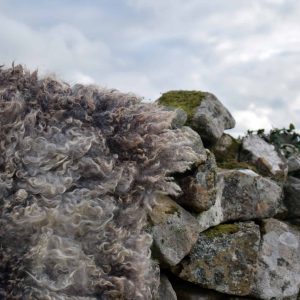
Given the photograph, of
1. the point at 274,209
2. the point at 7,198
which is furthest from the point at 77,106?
the point at 274,209

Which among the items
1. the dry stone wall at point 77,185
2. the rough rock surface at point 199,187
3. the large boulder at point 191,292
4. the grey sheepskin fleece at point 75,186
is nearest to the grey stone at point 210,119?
the rough rock surface at point 199,187

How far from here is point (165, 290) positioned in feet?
6.30

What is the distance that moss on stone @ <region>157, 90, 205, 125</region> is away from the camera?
2197mm

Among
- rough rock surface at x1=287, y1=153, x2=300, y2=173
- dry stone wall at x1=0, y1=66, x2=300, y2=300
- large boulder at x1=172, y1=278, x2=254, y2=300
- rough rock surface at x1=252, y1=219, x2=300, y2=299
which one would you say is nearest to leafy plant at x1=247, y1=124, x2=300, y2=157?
rough rock surface at x1=287, y1=153, x2=300, y2=173

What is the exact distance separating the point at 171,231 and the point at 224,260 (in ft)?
1.15

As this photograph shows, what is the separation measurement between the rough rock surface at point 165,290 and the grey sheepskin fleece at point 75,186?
877 mm

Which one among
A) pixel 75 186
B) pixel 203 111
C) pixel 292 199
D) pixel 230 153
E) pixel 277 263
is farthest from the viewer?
pixel 292 199

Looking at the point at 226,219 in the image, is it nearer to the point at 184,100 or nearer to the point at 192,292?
the point at 192,292

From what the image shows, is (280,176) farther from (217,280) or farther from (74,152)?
(74,152)

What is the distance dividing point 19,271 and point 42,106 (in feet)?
0.93

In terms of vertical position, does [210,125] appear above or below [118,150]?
above

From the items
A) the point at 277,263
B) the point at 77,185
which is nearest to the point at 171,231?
the point at 277,263

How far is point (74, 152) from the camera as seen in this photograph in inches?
36.9

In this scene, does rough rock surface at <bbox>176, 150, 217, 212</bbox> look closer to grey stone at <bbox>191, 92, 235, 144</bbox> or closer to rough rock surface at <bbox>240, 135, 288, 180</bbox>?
grey stone at <bbox>191, 92, 235, 144</bbox>
